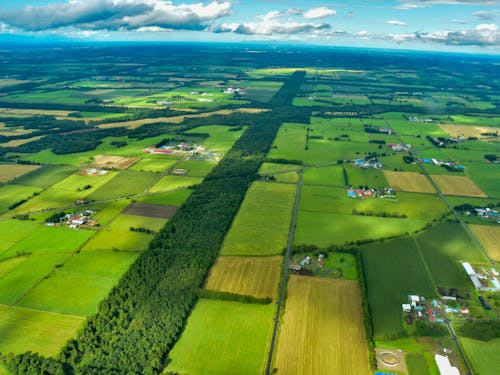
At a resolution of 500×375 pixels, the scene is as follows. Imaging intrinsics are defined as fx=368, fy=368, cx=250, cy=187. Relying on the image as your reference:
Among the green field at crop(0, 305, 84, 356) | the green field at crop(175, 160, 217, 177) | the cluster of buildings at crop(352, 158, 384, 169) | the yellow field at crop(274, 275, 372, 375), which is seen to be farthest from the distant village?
the green field at crop(0, 305, 84, 356)

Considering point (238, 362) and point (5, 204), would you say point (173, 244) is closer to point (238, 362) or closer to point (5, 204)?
point (238, 362)

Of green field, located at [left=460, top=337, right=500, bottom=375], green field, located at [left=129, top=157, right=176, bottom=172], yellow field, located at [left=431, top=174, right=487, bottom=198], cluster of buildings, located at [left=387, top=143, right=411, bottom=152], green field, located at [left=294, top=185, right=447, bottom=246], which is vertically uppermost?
cluster of buildings, located at [left=387, top=143, right=411, bottom=152]

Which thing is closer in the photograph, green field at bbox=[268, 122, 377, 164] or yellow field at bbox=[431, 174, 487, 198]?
yellow field at bbox=[431, 174, 487, 198]

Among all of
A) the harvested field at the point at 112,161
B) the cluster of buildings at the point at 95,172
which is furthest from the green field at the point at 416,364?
the harvested field at the point at 112,161

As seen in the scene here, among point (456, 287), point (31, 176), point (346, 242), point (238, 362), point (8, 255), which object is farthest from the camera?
point (31, 176)

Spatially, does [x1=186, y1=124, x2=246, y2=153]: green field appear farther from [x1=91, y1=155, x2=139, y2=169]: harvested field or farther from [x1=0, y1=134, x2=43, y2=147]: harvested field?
[x1=0, y1=134, x2=43, y2=147]: harvested field

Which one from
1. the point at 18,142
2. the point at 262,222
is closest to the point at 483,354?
the point at 262,222

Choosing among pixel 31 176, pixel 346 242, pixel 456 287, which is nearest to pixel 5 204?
pixel 31 176
